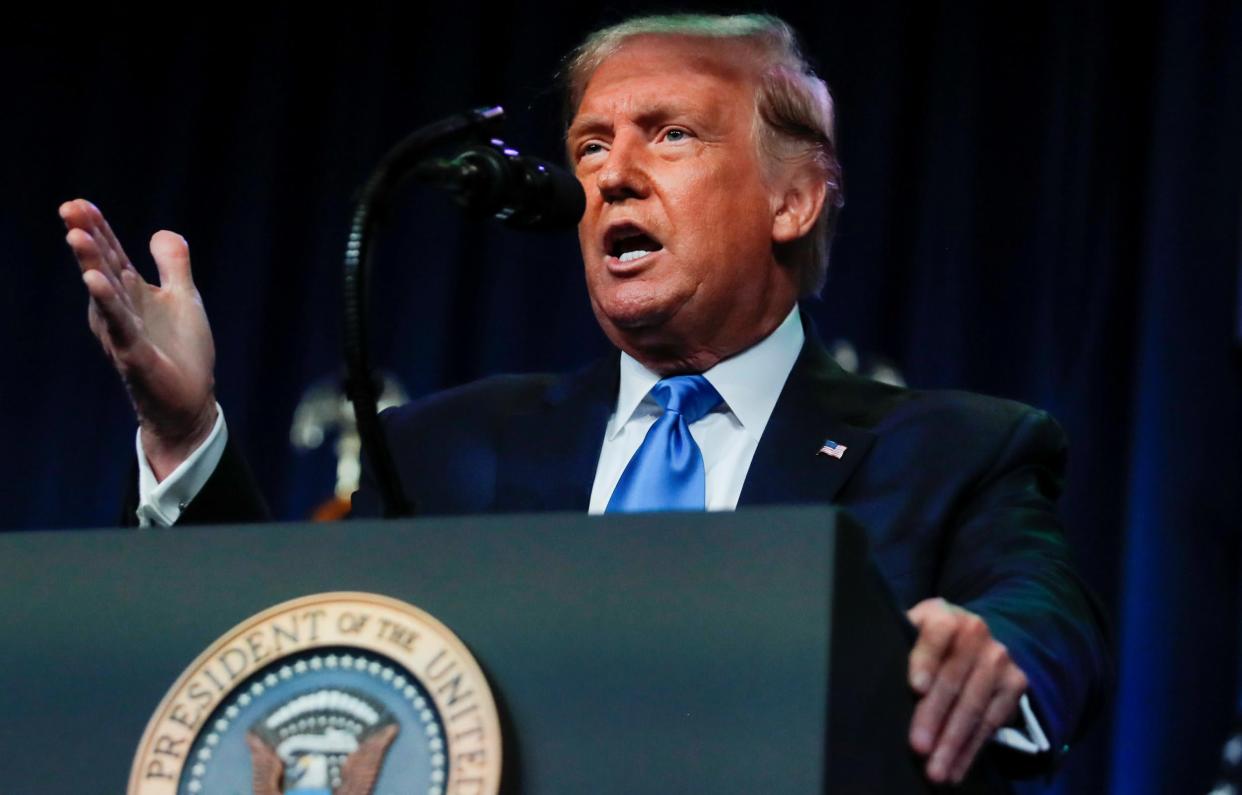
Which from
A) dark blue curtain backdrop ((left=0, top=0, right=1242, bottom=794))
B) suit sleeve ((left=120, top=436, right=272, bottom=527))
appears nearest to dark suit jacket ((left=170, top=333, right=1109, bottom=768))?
suit sleeve ((left=120, top=436, right=272, bottom=527))

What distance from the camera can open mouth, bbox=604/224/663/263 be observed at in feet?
7.04

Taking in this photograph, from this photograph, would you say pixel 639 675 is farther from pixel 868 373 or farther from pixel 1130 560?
pixel 868 373

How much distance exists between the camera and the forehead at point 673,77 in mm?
2238

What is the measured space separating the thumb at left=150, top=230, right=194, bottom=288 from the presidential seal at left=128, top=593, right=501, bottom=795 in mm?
731

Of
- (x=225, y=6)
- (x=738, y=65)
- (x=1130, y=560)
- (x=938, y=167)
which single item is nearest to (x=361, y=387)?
(x=738, y=65)

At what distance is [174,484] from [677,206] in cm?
79

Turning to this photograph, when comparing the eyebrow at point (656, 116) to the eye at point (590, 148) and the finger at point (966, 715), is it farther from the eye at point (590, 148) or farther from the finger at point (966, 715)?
the finger at point (966, 715)

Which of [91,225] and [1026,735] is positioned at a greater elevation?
[91,225]

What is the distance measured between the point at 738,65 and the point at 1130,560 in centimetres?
106

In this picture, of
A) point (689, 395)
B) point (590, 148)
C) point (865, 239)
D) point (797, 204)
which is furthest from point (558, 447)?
point (865, 239)

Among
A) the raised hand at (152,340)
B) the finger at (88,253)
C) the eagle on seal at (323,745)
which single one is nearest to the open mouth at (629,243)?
the raised hand at (152,340)

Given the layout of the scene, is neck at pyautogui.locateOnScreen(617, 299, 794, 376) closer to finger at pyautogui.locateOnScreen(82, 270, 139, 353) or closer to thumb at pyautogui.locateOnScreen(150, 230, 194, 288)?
thumb at pyautogui.locateOnScreen(150, 230, 194, 288)

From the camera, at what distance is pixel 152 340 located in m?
1.62

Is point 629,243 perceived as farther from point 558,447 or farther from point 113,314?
point 113,314
